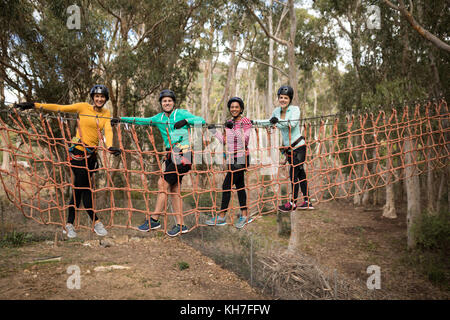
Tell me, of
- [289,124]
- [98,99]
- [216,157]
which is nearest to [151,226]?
[98,99]

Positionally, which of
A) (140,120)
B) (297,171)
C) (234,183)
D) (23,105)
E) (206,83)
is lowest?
(234,183)

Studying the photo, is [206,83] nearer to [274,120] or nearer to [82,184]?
[274,120]

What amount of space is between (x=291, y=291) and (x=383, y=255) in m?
4.29

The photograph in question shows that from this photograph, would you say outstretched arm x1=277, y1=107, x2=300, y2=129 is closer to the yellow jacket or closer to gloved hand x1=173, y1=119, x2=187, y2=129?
gloved hand x1=173, y1=119, x2=187, y2=129

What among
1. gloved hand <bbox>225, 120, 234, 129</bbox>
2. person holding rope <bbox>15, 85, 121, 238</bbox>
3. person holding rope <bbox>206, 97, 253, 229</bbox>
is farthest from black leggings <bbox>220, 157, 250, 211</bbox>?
person holding rope <bbox>15, 85, 121, 238</bbox>

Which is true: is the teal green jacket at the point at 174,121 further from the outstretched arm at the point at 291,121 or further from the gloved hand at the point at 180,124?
the outstretched arm at the point at 291,121

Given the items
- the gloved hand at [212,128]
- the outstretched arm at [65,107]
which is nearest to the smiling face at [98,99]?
the outstretched arm at [65,107]

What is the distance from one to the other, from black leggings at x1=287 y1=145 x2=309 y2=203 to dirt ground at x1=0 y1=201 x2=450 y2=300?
3.87 metres

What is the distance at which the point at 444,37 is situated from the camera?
786 centimetres

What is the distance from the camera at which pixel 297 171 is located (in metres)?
3.41

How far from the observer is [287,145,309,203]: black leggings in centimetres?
334

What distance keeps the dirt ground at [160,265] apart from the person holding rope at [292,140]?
388 cm

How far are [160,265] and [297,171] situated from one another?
17.2ft

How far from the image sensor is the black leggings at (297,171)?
334 cm
